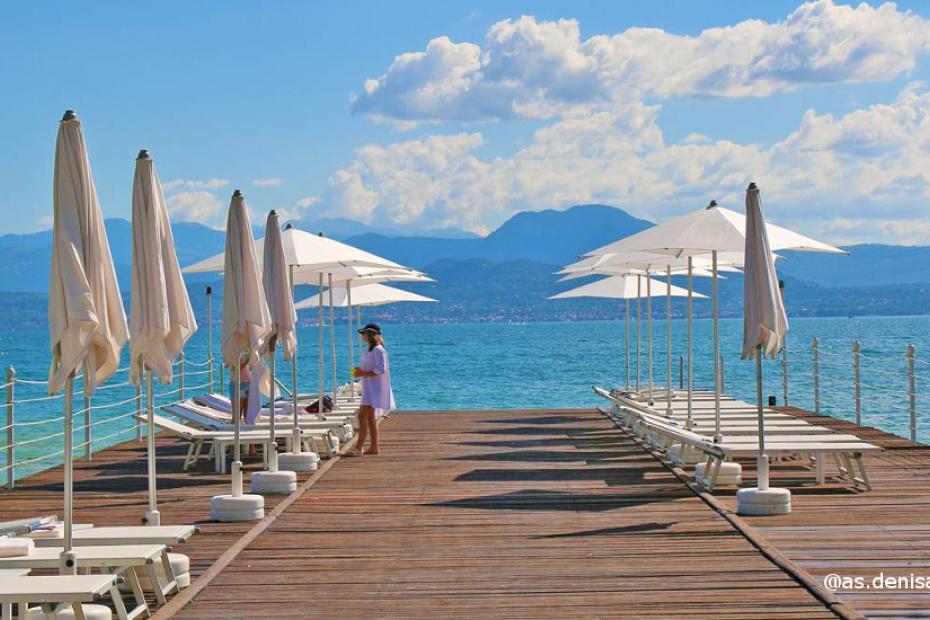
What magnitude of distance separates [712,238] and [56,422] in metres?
22.2

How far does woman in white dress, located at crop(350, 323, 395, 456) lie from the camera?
1277 centimetres

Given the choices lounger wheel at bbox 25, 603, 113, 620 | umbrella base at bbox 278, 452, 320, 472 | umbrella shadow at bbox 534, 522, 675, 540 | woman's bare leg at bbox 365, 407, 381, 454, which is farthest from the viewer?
woman's bare leg at bbox 365, 407, 381, 454

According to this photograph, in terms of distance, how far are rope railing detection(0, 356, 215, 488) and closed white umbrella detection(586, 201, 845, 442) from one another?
4230 millimetres

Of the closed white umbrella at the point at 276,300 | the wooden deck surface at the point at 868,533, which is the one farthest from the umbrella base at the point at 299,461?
the wooden deck surface at the point at 868,533

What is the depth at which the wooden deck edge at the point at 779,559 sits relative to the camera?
18.5ft

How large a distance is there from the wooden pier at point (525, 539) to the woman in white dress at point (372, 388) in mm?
459

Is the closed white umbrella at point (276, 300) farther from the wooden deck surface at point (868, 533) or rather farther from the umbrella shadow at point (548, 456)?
the wooden deck surface at point (868, 533)

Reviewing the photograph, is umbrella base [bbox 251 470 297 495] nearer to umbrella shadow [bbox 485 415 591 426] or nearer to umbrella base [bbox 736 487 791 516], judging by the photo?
umbrella base [bbox 736 487 791 516]

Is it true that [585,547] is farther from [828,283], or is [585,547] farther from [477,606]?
[828,283]

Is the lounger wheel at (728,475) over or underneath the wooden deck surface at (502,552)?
over

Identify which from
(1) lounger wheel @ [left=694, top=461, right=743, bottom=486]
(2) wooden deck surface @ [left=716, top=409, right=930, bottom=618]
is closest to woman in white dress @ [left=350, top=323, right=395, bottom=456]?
(1) lounger wheel @ [left=694, top=461, right=743, bottom=486]

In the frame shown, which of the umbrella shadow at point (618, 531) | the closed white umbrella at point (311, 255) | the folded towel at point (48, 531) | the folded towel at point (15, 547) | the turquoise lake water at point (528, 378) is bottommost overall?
the turquoise lake water at point (528, 378)

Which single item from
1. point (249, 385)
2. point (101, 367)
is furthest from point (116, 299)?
point (249, 385)

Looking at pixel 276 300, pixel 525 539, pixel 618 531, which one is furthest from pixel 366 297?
pixel 525 539
